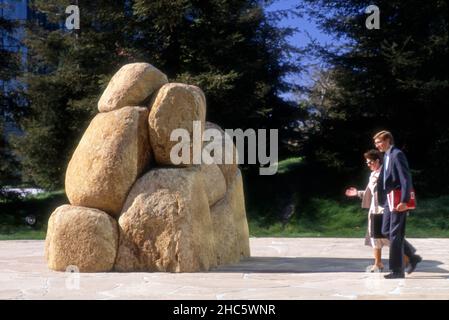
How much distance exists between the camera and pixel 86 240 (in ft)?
30.5

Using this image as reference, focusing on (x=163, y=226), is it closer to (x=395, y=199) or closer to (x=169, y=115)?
(x=169, y=115)

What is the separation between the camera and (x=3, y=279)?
28.5 feet

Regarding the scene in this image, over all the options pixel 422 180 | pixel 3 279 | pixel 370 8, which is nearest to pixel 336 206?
pixel 422 180

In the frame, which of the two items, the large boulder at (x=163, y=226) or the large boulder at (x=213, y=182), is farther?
the large boulder at (x=213, y=182)

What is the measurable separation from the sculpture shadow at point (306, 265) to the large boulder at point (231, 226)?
18cm

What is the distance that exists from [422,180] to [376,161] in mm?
14213

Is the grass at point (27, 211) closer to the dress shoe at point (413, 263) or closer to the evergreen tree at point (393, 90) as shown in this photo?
the evergreen tree at point (393, 90)

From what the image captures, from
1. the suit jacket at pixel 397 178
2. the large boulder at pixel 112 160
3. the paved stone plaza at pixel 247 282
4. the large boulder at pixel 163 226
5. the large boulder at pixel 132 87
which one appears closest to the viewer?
the paved stone plaza at pixel 247 282

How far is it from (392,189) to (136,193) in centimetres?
334

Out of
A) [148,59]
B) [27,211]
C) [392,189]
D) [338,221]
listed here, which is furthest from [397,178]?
[27,211]

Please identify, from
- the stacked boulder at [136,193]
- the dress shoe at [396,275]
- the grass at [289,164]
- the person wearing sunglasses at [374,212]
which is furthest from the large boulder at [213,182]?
the grass at [289,164]

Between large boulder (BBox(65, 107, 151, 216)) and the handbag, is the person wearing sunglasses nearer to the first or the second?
the handbag

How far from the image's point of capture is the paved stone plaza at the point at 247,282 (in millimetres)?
7289

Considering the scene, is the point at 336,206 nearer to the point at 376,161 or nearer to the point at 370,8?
the point at 370,8
